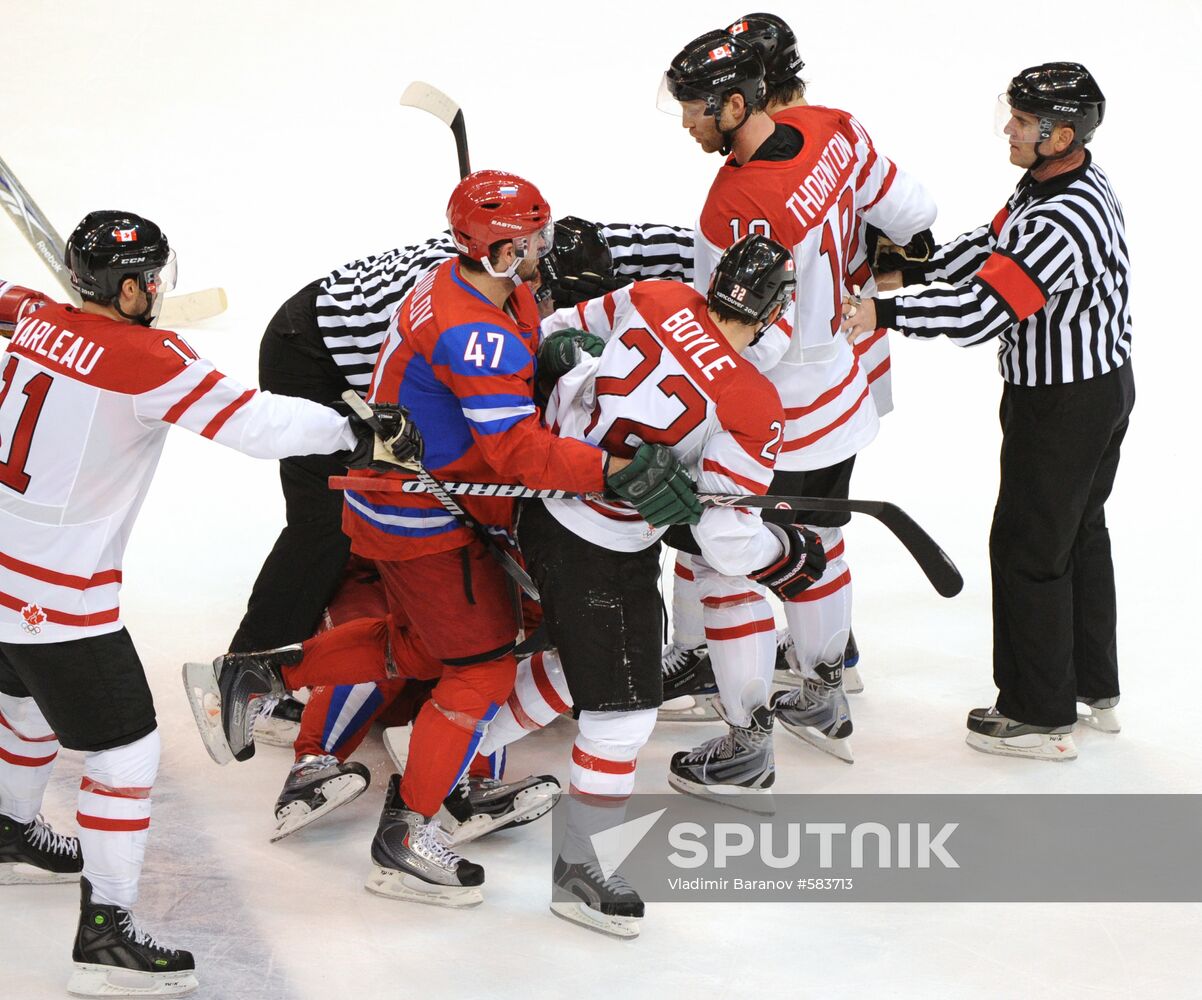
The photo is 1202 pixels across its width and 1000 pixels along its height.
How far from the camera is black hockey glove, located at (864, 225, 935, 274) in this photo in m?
3.46

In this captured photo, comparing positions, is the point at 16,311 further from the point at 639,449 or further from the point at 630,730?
the point at 630,730

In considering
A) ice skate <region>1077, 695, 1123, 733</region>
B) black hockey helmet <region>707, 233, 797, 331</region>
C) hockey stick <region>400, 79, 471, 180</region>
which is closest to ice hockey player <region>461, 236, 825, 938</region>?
black hockey helmet <region>707, 233, 797, 331</region>

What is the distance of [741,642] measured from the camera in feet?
9.91

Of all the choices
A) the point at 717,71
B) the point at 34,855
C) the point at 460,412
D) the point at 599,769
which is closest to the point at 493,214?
the point at 460,412

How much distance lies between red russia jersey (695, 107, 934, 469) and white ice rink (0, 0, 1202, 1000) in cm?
75

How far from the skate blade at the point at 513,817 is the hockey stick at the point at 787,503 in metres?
0.62

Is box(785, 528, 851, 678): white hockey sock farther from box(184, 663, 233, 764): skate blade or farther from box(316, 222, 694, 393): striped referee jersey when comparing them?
box(184, 663, 233, 764): skate blade

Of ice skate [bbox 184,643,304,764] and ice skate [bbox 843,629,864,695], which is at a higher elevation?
ice skate [bbox 184,643,304,764]

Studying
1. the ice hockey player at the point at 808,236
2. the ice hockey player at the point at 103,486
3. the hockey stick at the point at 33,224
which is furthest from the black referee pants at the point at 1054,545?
the hockey stick at the point at 33,224

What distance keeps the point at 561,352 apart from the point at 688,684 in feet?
3.64

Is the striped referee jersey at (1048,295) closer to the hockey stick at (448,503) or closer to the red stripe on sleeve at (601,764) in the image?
the hockey stick at (448,503)

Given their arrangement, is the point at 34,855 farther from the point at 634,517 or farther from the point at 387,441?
the point at 634,517

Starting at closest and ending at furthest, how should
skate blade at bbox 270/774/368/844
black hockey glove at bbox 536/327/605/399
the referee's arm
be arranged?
black hockey glove at bbox 536/327/605/399 < skate blade at bbox 270/774/368/844 < the referee's arm

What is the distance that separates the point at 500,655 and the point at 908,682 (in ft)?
4.33
